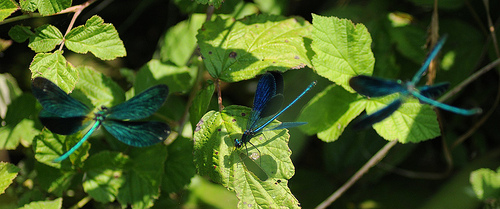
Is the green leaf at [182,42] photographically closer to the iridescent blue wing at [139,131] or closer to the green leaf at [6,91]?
the green leaf at [6,91]

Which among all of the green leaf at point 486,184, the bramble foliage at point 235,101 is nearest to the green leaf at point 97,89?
the bramble foliage at point 235,101

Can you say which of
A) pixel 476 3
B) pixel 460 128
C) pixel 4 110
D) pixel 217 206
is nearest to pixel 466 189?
pixel 460 128

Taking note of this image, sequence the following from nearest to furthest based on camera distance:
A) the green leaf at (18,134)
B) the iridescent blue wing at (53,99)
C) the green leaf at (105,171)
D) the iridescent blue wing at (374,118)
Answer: the iridescent blue wing at (374,118), the iridescent blue wing at (53,99), the green leaf at (105,171), the green leaf at (18,134)

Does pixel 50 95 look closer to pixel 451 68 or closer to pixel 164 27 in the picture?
pixel 164 27

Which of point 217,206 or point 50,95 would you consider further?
point 217,206

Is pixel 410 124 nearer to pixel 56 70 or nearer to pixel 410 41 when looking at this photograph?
pixel 410 41
